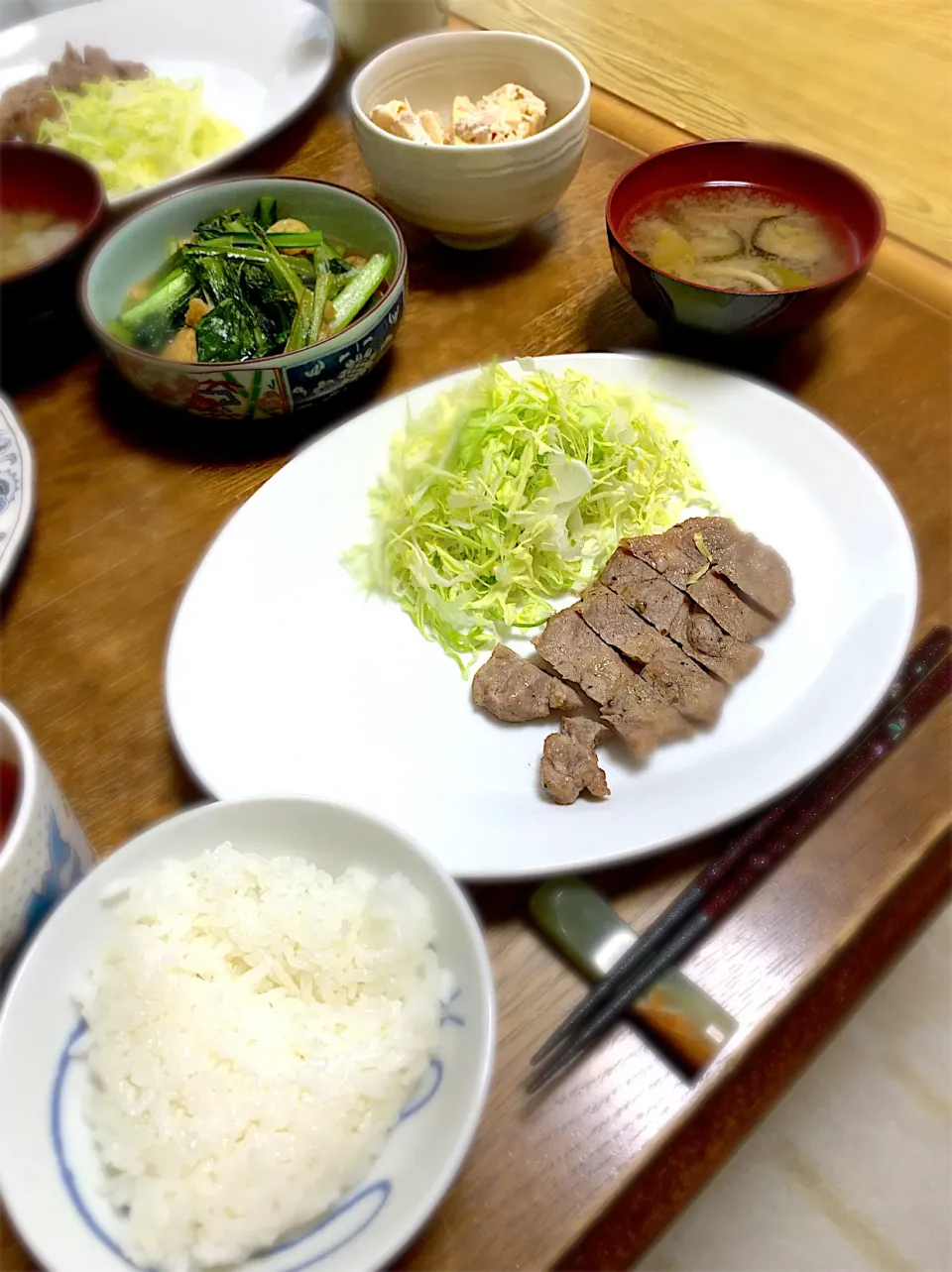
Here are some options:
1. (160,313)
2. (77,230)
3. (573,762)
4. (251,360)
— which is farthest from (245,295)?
(573,762)

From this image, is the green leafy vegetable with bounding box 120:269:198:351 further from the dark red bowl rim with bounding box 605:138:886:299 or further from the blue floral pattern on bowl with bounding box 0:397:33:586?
the dark red bowl rim with bounding box 605:138:886:299

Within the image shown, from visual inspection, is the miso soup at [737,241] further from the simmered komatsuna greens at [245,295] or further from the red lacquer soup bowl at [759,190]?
the simmered komatsuna greens at [245,295]

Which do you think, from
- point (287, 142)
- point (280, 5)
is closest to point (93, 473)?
point (287, 142)

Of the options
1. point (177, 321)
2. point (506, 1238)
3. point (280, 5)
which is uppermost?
point (280, 5)

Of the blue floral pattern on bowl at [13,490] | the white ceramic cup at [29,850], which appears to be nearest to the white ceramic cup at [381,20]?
the blue floral pattern on bowl at [13,490]

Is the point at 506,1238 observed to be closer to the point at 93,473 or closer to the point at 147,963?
the point at 147,963

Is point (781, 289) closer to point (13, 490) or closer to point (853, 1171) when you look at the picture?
point (13, 490)

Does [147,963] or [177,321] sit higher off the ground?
[177,321]
